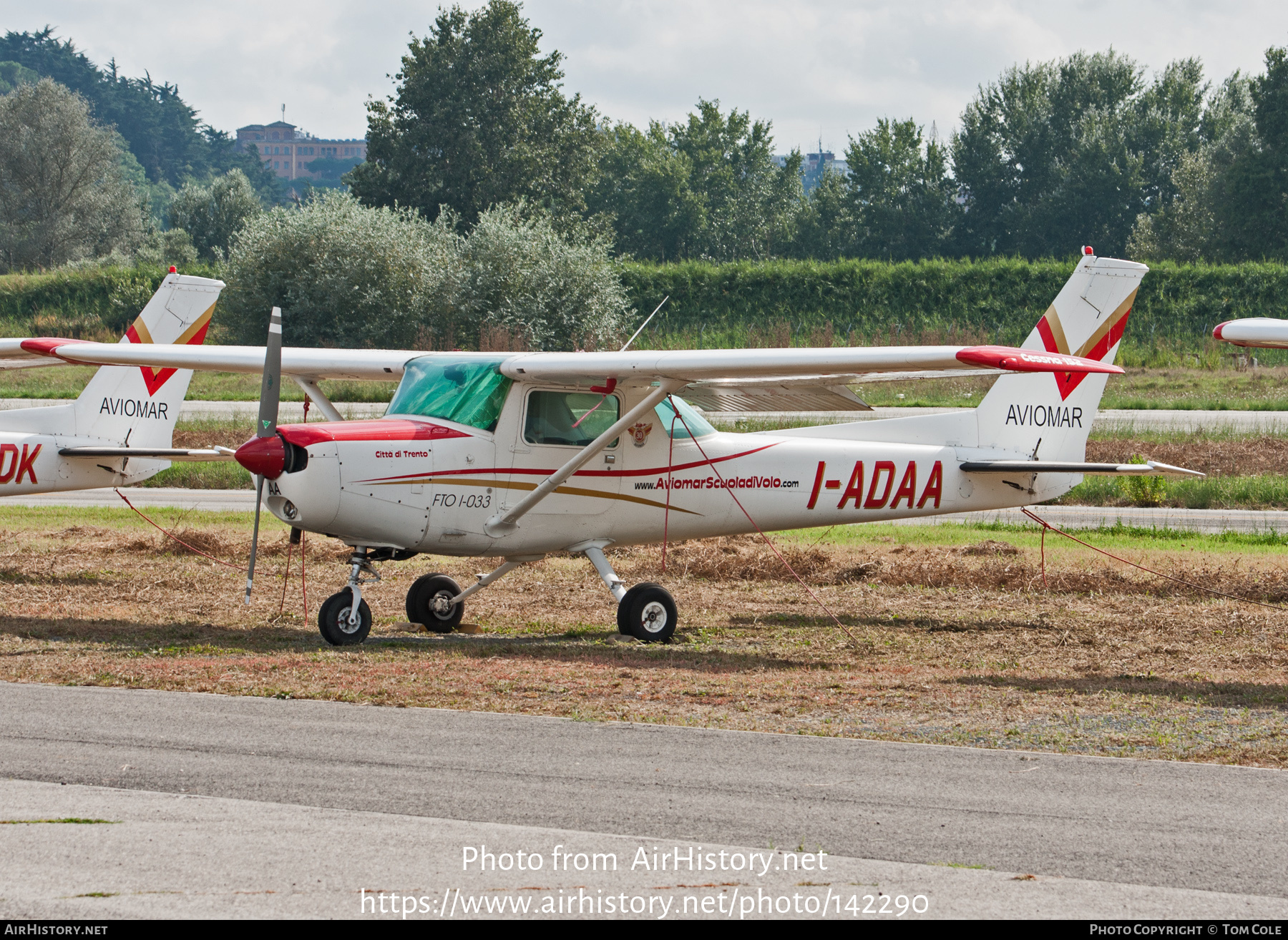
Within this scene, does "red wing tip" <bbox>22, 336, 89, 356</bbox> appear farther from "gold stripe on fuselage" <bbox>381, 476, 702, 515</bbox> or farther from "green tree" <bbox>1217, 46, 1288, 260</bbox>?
"green tree" <bbox>1217, 46, 1288, 260</bbox>

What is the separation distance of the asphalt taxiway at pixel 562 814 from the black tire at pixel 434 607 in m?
3.89

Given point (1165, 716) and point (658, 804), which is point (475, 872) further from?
point (1165, 716)

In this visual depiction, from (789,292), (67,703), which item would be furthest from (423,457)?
(789,292)

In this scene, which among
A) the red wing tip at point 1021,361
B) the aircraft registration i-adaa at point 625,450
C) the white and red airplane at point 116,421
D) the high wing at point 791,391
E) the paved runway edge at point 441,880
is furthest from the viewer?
the white and red airplane at point 116,421

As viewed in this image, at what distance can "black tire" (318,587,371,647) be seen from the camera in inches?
426

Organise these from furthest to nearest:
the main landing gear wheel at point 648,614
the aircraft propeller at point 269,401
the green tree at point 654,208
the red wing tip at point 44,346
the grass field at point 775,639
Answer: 1. the green tree at point 654,208
2. the red wing tip at point 44,346
3. the main landing gear wheel at point 648,614
4. the aircraft propeller at point 269,401
5. the grass field at point 775,639

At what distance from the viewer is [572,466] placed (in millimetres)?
11430

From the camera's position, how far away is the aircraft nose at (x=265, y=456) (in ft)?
33.4

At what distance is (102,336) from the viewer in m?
48.1

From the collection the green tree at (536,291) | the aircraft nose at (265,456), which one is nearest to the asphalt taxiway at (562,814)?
the aircraft nose at (265,456)

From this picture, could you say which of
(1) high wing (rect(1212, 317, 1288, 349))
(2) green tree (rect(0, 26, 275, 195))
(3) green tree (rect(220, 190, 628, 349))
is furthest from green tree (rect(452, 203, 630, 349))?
(2) green tree (rect(0, 26, 275, 195))

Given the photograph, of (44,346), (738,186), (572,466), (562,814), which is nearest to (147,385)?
(44,346)

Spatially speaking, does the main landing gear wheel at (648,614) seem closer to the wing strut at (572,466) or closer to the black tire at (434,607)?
the wing strut at (572,466)

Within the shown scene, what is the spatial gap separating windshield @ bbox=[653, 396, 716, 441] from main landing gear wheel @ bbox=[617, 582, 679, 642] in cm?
155
